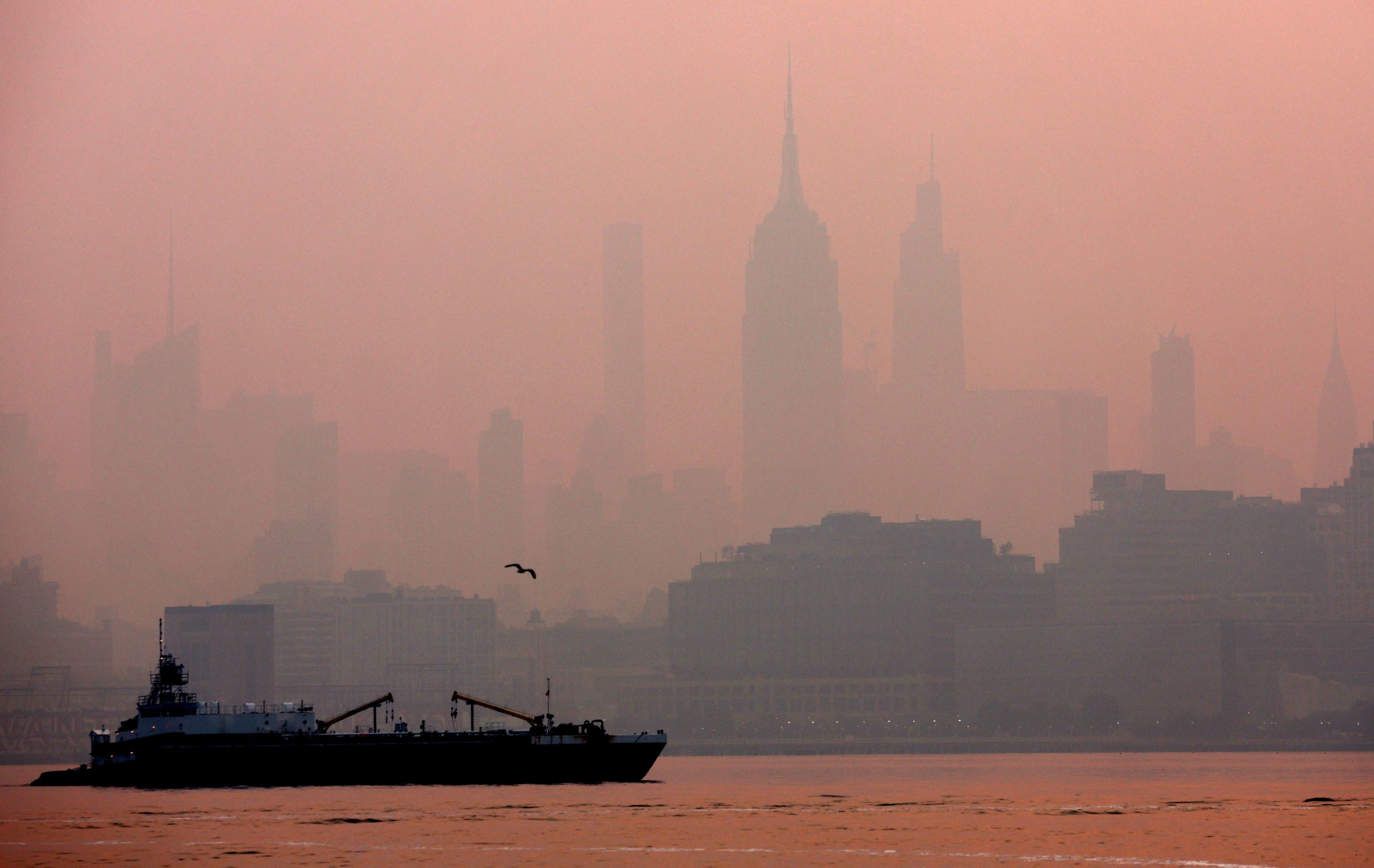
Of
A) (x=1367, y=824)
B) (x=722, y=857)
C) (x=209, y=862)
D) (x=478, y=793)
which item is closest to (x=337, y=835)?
(x=209, y=862)

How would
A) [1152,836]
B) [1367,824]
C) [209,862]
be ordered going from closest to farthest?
[209,862] < [1152,836] < [1367,824]

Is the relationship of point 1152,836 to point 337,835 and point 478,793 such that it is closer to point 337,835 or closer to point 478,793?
point 337,835

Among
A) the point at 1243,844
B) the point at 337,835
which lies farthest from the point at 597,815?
the point at 1243,844

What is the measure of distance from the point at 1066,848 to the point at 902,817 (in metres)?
33.7

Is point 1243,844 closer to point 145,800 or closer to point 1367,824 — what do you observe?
point 1367,824

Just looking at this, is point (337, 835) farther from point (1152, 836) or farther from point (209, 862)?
point (1152, 836)

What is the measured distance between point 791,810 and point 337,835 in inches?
1999

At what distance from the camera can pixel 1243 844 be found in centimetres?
14188

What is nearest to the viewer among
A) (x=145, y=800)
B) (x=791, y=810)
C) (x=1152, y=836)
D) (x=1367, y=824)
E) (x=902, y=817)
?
(x=1152, y=836)

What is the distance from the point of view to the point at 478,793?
197875 mm

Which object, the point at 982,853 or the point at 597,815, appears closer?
the point at 982,853

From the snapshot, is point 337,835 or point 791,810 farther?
point 791,810

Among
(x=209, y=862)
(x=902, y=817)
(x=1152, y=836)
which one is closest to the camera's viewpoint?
(x=209, y=862)

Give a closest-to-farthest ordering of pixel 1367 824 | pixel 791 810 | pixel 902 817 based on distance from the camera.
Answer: pixel 1367 824, pixel 902 817, pixel 791 810
